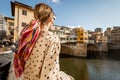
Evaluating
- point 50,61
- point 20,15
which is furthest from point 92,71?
point 50,61

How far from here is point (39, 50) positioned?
1.21 meters

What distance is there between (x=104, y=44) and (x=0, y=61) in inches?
1774

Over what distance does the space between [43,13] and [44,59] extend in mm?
462

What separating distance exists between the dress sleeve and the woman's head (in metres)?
0.25

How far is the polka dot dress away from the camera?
117 cm

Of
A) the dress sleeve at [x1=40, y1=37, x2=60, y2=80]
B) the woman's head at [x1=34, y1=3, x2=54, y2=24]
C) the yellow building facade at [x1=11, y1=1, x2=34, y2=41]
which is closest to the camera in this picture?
the dress sleeve at [x1=40, y1=37, x2=60, y2=80]

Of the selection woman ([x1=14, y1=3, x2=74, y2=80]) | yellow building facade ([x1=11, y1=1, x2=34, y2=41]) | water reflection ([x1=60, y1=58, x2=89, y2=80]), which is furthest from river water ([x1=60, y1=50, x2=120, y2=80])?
woman ([x1=14, y1=3, x2=74, y2=80])

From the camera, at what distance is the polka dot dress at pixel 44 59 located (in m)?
1.17

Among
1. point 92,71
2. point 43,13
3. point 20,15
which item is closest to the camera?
point 43,13

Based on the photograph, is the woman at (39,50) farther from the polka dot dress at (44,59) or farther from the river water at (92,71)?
the river water at (92,71)

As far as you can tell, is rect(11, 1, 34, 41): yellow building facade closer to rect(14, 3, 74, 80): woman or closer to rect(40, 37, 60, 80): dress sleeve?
rect(14, 3, 74, 80): woman

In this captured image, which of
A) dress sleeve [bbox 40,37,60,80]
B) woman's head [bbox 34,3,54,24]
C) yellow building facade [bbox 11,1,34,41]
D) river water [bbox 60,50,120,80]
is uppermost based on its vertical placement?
yellow building facade [bbox 11,1,34,41]

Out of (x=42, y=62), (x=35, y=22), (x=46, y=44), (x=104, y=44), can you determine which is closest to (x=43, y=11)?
(x=35, y=22)

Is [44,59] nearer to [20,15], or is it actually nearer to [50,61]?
[50,61]
